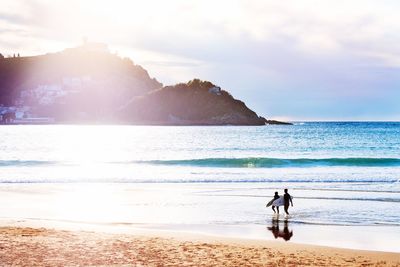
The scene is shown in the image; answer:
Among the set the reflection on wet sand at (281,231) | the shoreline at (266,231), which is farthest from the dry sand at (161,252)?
the reflection on wet sand at (281,231)

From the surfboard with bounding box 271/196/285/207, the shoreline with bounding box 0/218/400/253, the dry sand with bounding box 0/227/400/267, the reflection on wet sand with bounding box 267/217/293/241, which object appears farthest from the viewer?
the surfboard with bounding box 271/196/285/207

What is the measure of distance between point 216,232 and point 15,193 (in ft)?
46.5

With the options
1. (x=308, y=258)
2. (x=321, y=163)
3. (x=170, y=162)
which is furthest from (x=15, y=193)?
(x=321, y=163)

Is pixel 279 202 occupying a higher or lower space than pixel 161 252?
higher

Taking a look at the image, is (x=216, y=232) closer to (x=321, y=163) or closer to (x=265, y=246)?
(x=265, y=246)

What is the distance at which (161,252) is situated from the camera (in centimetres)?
1437

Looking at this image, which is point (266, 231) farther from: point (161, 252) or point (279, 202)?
point (161, 252)

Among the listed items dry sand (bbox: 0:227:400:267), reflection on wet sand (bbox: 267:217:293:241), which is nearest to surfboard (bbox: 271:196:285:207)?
reflection on wet sand (bbox: 267:217:293:241)

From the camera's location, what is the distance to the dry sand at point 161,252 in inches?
524

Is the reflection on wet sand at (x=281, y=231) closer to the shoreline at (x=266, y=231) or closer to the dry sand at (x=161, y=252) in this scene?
the shoreline at (x=266, y=231)

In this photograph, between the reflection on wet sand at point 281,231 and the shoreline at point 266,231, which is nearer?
the shoreline at point 266,231

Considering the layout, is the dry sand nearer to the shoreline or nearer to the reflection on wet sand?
the shoreline

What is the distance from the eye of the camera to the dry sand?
13320 millimetres

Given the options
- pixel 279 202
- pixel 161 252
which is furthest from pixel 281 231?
pixel 161 252
